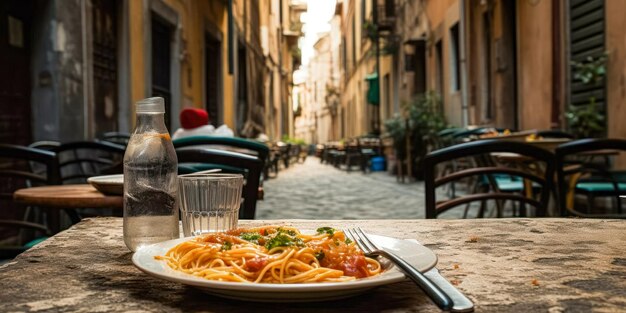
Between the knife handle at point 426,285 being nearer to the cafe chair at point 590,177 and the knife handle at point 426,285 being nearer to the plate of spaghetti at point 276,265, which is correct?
the plate of spaghetti at point 276,265

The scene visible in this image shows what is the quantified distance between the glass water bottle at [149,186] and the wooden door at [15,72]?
443 centimetres

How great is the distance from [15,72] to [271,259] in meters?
5.05

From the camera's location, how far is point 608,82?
5.95 metres

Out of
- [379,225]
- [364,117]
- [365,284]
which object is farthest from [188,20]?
[364,117]

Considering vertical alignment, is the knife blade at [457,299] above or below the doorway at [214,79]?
below

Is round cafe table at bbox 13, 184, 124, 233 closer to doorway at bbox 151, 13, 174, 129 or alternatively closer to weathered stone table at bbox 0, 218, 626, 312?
weathered stone table at bbox 0, 218, 626, 312

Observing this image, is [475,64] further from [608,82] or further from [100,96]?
[100,96]

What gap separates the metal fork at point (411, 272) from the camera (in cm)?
67

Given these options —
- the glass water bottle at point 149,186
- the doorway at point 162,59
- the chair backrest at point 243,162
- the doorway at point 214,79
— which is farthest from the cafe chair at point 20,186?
the doorway at point 214,79

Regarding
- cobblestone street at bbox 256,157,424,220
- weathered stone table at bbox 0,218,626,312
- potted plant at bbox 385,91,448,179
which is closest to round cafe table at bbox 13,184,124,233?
weathered stone table at bbox 0,218,626,312

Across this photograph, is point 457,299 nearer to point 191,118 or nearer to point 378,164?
point 191,118

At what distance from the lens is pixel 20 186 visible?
5.36 meters

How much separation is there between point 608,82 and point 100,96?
4637mm

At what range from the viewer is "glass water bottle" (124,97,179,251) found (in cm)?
112
